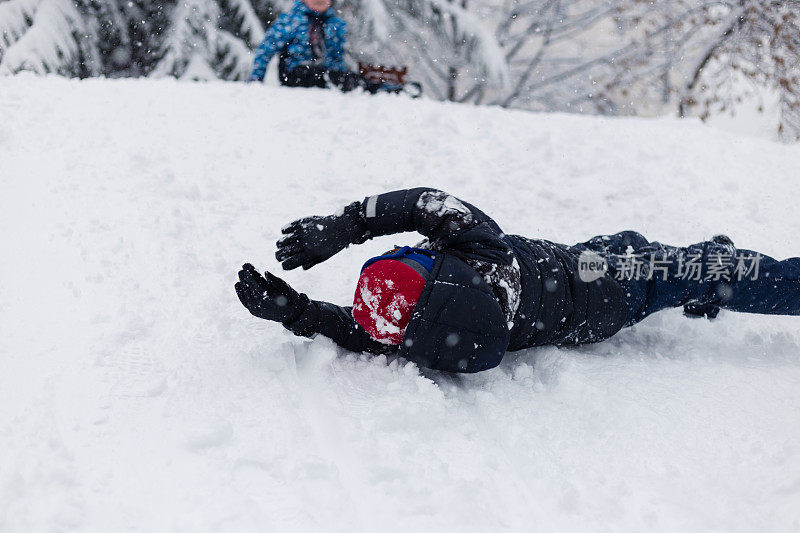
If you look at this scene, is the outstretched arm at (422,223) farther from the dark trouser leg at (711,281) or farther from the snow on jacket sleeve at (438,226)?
the dark trouser leg at (711,281)

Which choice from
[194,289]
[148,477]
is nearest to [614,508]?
[148,477]

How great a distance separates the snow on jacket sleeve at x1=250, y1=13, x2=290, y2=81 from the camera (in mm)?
5855

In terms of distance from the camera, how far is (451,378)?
7.87ft

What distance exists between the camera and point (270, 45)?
589 cm

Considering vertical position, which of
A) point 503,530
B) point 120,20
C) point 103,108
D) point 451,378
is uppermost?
point 503,530

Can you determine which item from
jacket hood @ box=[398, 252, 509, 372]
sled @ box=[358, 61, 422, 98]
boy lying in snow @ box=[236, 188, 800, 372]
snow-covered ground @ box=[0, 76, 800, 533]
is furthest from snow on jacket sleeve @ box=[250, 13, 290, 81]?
jacket hood @ box=[398, 252, 509, 372]

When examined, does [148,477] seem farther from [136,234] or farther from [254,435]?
[136,234]

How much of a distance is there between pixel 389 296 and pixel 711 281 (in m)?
1.49

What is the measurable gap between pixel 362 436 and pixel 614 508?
2.49ft

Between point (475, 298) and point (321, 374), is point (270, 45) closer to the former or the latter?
point (321, 374)

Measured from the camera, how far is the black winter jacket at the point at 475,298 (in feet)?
7.04

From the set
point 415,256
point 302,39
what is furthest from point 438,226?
point 302,39

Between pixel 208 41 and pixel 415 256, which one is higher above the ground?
pixel 415 256

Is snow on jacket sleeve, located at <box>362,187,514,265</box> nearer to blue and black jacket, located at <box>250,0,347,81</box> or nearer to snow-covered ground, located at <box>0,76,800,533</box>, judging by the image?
snow-covered ground, located at <box>0,76,800,533</box>
